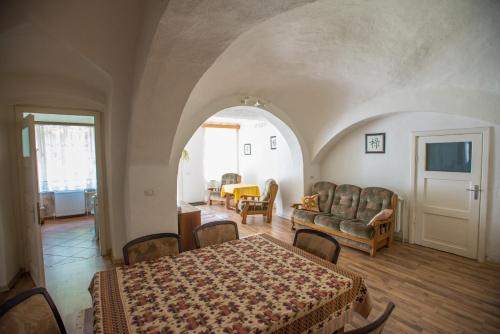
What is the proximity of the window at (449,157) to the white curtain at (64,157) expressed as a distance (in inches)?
268

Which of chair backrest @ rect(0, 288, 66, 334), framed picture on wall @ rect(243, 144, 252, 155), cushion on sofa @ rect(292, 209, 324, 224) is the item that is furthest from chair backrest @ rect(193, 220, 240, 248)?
framed picture on wall @ rect(243, 144, 252, 155)

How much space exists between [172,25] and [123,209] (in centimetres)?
278

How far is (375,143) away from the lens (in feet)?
14.7

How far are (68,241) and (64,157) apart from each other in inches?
96.8

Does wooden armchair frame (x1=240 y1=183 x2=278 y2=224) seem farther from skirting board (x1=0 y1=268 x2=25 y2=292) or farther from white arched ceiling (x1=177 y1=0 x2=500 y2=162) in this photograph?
skirting board (x1=0 y1=268 x2=25 y2=292)

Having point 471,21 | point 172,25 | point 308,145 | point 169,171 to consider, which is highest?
point 471,21

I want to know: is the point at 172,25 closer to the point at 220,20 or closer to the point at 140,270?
the point at 220,20

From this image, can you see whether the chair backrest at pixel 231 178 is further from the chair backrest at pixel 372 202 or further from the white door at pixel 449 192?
the white door at pixel 449 192

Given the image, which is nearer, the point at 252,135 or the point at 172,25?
the point at 172,25

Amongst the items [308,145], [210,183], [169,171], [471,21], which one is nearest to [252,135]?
[210,183]

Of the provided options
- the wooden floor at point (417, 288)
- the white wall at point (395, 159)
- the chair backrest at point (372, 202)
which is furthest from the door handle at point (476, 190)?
the chair backrest at point (372, 202)

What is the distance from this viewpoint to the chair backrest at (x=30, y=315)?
113cm

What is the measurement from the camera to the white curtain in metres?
5.55

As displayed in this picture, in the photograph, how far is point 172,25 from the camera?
1420mm
